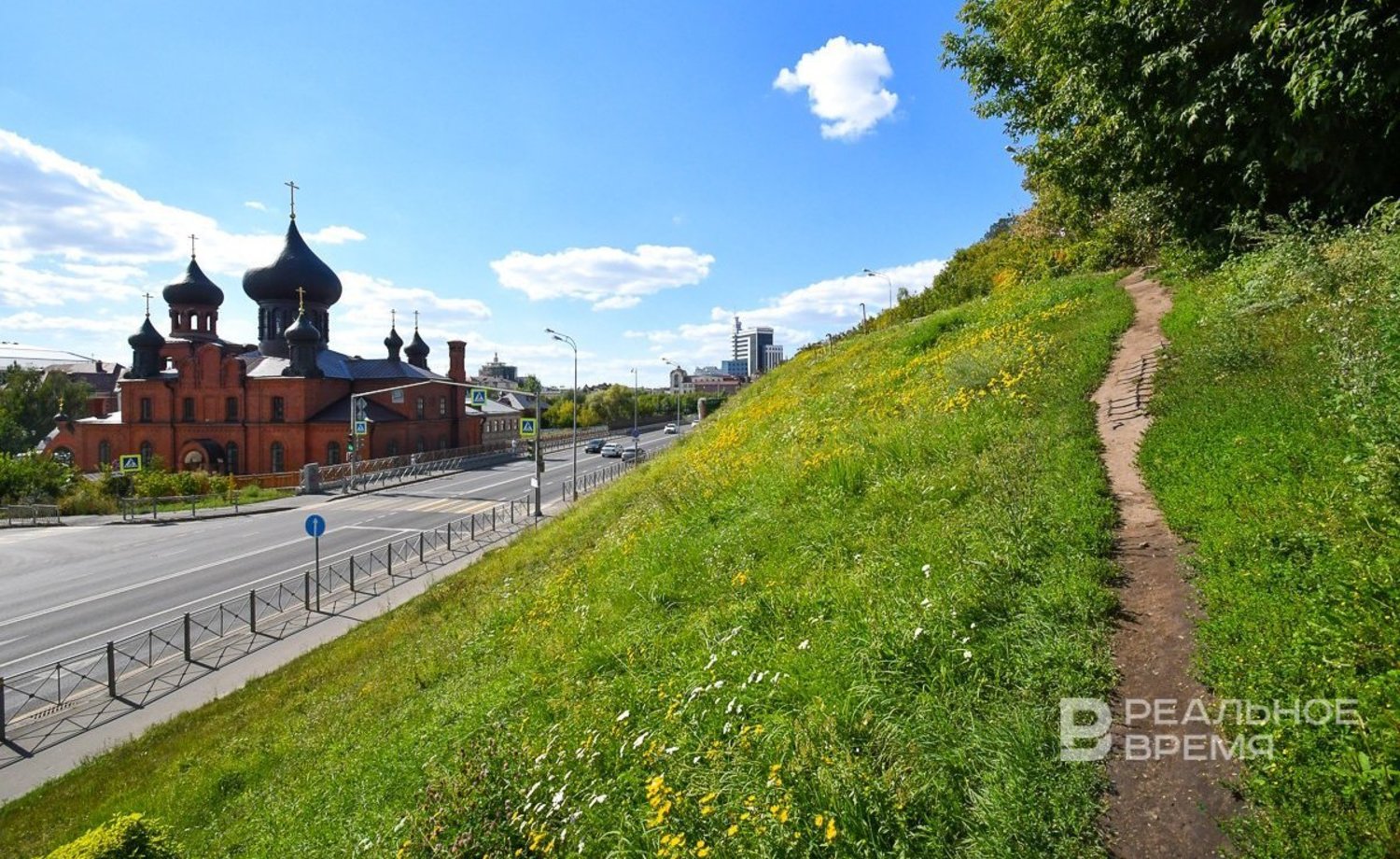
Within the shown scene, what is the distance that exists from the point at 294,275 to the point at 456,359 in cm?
1495

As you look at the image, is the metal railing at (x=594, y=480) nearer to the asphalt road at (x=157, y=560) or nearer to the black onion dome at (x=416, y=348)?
the asphalt road at (x=157, y=560)

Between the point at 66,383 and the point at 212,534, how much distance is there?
2808 inches

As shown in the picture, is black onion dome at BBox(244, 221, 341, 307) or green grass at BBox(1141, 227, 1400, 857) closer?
green grass at BBox(1141, 227, 1400, 857)

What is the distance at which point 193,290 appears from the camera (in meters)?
58.0

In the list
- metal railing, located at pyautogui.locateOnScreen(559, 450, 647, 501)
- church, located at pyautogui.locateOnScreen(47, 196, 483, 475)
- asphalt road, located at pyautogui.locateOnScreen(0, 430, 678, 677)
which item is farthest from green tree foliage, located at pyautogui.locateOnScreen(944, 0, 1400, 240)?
church, located at pyautogui.locateOnScreen(47, 196, 483, 475)

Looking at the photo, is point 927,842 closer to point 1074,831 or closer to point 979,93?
point 1074,831

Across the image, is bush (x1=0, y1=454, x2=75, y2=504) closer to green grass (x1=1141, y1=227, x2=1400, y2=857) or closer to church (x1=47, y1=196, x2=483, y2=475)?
church (x1=47, y1=196, x2=483, y2=475)

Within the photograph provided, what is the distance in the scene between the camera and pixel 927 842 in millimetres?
3074

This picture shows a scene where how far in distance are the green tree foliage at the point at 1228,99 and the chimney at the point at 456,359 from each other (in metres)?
58.4

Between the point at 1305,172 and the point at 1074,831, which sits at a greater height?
the point at 1305,172

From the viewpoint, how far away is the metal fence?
438 inches

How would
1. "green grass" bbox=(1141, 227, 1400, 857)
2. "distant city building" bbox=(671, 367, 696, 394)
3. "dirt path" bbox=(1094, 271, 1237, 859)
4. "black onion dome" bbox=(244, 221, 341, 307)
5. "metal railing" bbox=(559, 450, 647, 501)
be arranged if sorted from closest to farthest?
"green grass" bbox=(1141, 227, 1400, 857)
"dirt path" bbox=(1094, 271, 1237, 859)
"metal railing" bbox=(559, 450, 647, 501)
"black onion dome" bbox=(244, 221, 341, 307)
"distant city building" bbox=(671, 367, 696, 394)

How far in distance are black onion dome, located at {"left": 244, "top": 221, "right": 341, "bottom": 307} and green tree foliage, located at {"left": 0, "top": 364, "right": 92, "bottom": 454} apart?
110 feet

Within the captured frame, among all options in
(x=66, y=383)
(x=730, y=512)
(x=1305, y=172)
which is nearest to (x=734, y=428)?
(x=730, y=512)
